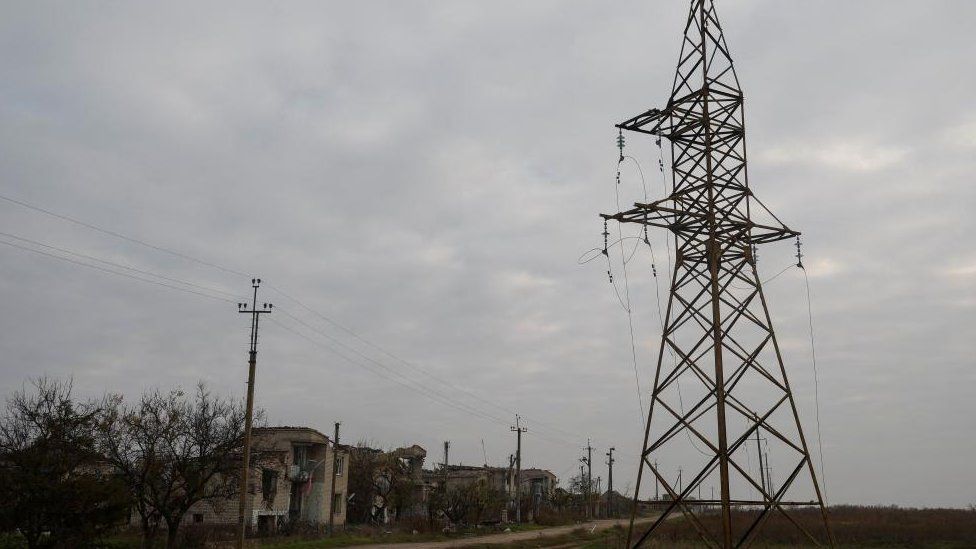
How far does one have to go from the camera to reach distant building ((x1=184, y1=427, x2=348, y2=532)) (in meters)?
50.1

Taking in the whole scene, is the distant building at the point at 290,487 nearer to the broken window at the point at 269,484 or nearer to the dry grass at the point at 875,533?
the broken window at the point at 269,484

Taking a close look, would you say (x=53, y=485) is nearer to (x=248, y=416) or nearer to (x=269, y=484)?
(x=248, y=416)

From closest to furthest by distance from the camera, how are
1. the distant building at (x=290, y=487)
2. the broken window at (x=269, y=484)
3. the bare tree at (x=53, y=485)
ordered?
the bare tree at (x=53, y=485) < the distant building at (x=290, y=487) < the broken window at (x=269, y=484)

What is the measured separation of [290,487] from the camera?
187ft

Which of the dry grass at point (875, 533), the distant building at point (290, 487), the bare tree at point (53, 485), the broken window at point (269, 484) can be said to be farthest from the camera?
the broken window at point (269, 484)

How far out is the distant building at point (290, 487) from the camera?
50.1 metres

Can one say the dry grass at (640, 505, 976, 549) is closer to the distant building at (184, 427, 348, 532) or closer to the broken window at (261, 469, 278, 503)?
the distant building at (184, 427, 348, 532)

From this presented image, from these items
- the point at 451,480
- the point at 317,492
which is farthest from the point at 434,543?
the point at 451,480

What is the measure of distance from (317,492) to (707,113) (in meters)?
51.0

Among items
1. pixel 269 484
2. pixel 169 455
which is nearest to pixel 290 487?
pixel 269 484

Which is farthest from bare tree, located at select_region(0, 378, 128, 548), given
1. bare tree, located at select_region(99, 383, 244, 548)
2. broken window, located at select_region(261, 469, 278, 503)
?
broken window, located at select_region(261, 469, 278, 503)

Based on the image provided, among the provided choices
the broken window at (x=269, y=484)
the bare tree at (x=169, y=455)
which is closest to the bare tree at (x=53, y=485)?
the bare tree at (x=169, y=455)

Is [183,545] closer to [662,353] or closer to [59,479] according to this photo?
[59,479]

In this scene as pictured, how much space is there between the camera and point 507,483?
333 feet
